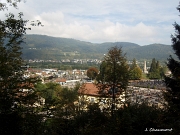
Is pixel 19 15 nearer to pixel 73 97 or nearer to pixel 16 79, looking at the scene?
pixel 16 79

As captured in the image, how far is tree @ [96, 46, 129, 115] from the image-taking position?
26.6 feet

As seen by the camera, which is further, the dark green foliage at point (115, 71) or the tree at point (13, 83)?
the dark green foliage at point (115, 71)

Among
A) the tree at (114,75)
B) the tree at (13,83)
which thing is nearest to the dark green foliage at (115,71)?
the tree at (114,75)

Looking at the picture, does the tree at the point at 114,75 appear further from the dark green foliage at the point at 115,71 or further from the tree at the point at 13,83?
the tree at the point at 13,83

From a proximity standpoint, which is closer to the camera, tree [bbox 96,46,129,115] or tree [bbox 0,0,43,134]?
tree [bbox 0,0,43,134]

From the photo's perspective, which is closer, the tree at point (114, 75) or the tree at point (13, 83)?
the tree at point (13, 83)

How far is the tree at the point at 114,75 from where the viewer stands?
8102mm

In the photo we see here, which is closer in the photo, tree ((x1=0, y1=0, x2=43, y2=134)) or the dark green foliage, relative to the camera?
tree ((x1=0, y1=0, x2=43, y2=134))

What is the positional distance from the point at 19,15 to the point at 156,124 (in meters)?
4.66

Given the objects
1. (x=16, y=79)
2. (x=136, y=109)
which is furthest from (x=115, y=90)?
(x=16, y=79)

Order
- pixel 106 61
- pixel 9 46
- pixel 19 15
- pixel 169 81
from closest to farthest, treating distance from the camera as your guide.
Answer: pixel 19 15 < pixel 9 46 < pixel 169 81 < pixel 106 61

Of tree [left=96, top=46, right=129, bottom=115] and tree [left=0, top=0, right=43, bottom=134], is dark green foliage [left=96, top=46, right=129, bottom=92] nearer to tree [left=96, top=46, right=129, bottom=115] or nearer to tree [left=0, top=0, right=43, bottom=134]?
tree [left=96, top=46, right=129, bottom=115]

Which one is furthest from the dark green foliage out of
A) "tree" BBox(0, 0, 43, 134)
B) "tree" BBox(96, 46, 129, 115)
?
"tree" BBox(0, 0, 43, 134)

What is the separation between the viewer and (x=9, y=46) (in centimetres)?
439
